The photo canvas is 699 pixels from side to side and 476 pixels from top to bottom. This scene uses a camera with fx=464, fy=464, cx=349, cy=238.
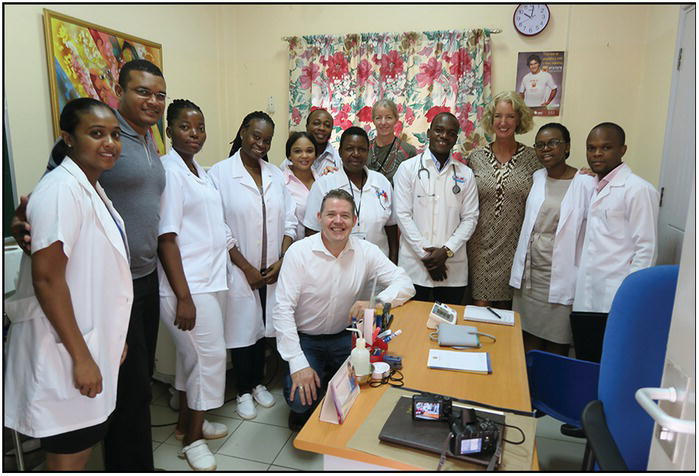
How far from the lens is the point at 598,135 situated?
228 centimetres

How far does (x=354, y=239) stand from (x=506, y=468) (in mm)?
1289

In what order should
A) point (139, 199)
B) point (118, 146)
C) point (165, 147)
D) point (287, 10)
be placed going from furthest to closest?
point (287, 10), point (165, 147), point (139, 199), point (118, 146)

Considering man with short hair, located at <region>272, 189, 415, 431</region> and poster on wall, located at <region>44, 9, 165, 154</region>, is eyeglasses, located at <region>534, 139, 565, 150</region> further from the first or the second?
poster on wall, located at <region>44, 9, 165, 154</region>

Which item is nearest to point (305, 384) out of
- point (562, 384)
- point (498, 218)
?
point (562, 384)

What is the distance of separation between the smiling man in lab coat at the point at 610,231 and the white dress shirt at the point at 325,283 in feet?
3.05

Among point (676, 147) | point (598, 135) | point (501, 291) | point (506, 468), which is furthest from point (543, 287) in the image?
point (506, 468)

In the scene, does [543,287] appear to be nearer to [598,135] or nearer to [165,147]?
[598,135]

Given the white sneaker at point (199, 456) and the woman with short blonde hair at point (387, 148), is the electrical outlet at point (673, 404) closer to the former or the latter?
the white sneaker at point (199, 456)

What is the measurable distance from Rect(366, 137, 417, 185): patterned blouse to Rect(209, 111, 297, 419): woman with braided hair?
0.86 metres

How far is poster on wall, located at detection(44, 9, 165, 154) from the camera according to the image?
8.29ft

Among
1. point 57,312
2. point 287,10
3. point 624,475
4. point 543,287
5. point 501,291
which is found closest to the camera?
point 624,475

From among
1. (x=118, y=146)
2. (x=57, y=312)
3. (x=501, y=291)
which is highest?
(x=118, y=146)

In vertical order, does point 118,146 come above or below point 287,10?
below

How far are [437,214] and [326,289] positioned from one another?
95 centimetres
